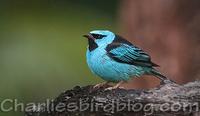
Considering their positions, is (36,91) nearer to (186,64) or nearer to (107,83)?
(186,64)

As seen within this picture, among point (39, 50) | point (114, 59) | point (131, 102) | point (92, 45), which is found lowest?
point (131, 102)

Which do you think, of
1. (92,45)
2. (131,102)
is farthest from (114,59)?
(131,102)

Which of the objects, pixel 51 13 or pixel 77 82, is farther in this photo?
pixel 51 13

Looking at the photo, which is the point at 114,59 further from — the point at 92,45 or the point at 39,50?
the point at 39,50

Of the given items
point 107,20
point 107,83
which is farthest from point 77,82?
point 107,83

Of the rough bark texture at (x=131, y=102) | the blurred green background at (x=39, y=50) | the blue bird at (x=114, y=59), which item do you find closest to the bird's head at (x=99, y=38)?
the blue bird at (x=114, y=59)

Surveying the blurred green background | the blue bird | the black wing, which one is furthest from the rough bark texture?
the blurred green background

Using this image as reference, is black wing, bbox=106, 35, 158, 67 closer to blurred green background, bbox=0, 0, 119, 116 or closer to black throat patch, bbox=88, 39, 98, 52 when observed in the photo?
black throat patch, bbox=88, 39, 98, 52
